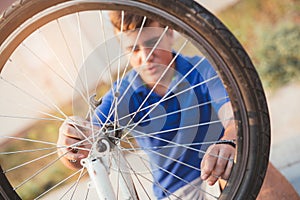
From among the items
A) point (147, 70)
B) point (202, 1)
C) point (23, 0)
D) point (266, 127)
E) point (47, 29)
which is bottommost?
→ point (266, 127)

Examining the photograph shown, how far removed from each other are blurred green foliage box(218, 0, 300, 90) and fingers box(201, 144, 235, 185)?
4.92ft

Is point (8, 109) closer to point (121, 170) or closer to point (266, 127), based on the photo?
point (121, 170)

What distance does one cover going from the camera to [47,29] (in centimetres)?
258

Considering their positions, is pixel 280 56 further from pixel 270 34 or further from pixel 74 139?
pixel 74 139

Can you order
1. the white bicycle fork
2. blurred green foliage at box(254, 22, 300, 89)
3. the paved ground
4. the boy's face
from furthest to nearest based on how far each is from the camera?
blurred green foliage at box(254, 22, 300, 89)
the paved ground
the boy's face
the white bicycle fork

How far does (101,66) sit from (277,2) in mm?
1080

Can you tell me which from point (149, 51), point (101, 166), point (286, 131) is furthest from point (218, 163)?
point (286, 131)

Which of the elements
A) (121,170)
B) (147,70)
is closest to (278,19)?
(147,70)

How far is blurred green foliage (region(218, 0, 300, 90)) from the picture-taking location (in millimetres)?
2479

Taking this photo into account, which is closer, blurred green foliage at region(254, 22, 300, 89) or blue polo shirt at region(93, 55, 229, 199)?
blue polo shirt at region(93, 55, 229, 199)

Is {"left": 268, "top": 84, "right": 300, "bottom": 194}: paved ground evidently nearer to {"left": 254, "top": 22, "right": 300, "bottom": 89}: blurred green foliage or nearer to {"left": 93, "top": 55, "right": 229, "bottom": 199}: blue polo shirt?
{"left": 254, "top": 22, "right": 300, "bottom": 89}: blurred green foliage

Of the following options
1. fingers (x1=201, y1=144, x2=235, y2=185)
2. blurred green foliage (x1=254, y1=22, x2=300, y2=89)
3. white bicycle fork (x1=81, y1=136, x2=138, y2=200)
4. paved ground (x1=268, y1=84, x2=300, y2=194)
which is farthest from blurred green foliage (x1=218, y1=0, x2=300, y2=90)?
white bicycle fork (x1=81, y1=136, x2=138, y2=200)

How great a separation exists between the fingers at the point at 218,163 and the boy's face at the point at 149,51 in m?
0.29

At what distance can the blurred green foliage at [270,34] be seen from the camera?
2.48m
